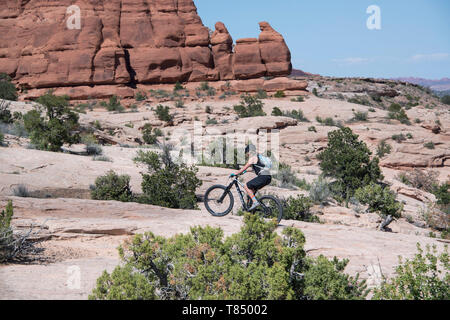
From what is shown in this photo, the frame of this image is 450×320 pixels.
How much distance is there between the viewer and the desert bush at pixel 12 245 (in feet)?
16.9

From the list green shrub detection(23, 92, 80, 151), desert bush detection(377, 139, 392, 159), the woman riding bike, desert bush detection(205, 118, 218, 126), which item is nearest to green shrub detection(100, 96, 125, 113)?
desert bush detection(205, 118, 218, 126)

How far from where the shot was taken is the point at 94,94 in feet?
126

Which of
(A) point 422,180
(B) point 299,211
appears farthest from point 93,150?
(A) point 422,180

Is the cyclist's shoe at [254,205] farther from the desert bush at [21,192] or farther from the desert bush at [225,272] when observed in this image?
the desert bush at [21,192]

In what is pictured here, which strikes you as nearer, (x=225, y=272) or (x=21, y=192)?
(x=225, y=272)

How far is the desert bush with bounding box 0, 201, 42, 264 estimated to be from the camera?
5137 millimetres

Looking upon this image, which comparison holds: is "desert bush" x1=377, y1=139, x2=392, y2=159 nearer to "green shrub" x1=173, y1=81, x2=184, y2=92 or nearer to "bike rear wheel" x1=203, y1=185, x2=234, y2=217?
"bike rear wheel" x1=203, y1=185, x2=234, y2=217

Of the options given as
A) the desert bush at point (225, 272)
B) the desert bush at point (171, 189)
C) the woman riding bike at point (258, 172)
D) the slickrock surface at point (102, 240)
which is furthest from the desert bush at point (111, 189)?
the desert bush at point (225, 272)

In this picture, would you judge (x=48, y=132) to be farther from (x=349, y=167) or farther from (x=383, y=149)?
(x=383, y=149)

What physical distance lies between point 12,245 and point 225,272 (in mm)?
3316

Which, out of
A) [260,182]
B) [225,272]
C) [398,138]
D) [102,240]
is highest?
[398,138]

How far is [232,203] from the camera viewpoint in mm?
7621

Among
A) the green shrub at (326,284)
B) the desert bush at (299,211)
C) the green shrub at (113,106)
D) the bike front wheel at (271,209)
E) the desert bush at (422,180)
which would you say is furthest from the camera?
the green shrub at (113,106)
